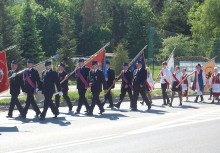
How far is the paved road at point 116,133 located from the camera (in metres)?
10.7

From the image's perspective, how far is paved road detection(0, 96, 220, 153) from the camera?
10688 mm

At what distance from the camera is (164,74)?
70.2 feet

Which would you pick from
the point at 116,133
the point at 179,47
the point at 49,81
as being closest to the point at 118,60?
the point at 179,47

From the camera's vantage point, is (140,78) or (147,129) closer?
(147,129)

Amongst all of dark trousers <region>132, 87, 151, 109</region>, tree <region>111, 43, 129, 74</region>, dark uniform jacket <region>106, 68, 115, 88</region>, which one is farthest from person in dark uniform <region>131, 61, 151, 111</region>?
tree <region>111, 43, 129, 74</region>

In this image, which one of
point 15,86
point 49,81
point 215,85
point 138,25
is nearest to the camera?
point 49,81

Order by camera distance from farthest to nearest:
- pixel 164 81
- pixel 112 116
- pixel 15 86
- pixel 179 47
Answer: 1. pixel 179 47
2. pixel 164 81
3. pixel 112 116
4. pixel 15 86

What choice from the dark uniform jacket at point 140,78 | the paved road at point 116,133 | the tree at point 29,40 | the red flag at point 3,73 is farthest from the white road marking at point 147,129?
the tree at point 29,40

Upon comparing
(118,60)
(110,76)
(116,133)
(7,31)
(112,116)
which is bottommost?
(116,133)

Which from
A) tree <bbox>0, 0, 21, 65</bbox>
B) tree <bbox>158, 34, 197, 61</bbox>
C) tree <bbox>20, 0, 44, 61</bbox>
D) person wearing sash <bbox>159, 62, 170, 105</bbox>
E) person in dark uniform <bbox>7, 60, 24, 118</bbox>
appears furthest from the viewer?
tree <bbox>20, 0, 44, 61</bbox>

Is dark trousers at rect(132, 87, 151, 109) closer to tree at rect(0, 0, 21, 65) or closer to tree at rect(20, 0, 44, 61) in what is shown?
tree at rect(0, 0, 21, 65)

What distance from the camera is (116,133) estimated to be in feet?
42.2

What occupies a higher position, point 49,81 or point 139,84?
point 49,81

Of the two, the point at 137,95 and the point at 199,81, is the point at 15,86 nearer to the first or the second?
the point at 137,95
